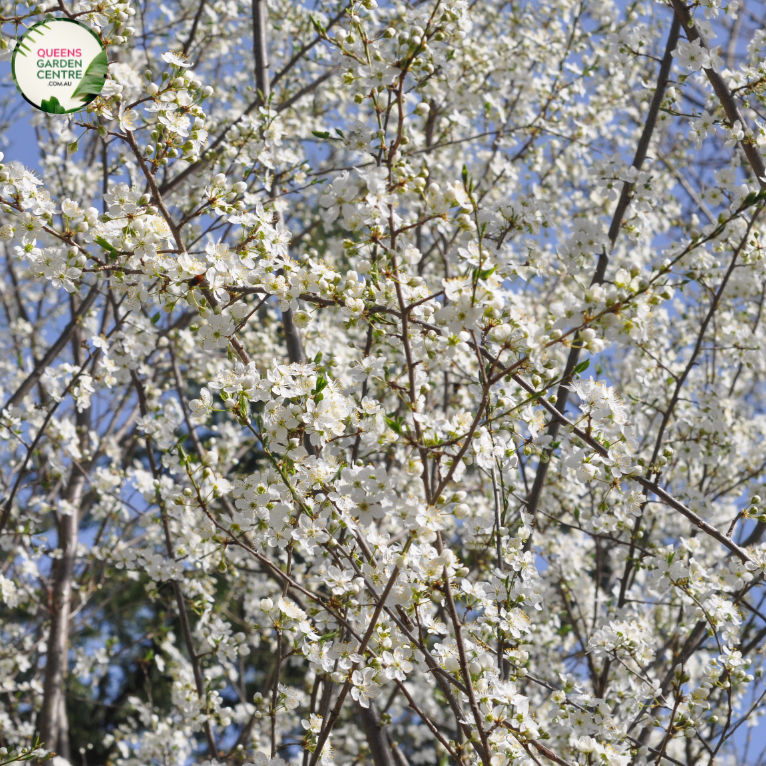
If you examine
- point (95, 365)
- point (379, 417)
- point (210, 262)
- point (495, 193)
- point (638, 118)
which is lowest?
point (379, 417)

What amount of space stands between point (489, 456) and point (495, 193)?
11.8 ft

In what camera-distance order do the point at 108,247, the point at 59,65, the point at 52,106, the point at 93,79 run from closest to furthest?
the point at 108,247 → the point at 93,79 → the point at 52,106 → the point at 59,65

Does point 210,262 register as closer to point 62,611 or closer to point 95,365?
point 95,365

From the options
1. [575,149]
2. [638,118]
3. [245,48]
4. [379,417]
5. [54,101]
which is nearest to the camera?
[379,417]

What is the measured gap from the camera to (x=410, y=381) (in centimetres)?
178

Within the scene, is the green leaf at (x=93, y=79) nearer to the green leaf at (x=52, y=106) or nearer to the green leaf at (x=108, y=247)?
the green leaf at (x=52, y=106)

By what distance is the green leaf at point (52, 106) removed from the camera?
2.59 meters

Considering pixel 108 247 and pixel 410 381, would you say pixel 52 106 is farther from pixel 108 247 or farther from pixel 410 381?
pixel 410 381

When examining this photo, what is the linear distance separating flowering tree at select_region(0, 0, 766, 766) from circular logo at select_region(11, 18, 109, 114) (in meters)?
0.15

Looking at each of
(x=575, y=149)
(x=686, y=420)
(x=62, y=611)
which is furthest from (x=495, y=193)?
(x=62, y=611)

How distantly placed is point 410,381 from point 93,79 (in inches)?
65.9

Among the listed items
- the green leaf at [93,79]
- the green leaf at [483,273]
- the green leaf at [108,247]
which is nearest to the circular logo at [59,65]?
the green leaf at [93,79]

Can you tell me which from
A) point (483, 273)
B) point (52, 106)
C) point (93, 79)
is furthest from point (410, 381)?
point (52, 106)

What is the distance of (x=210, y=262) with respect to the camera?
2.09 meters
